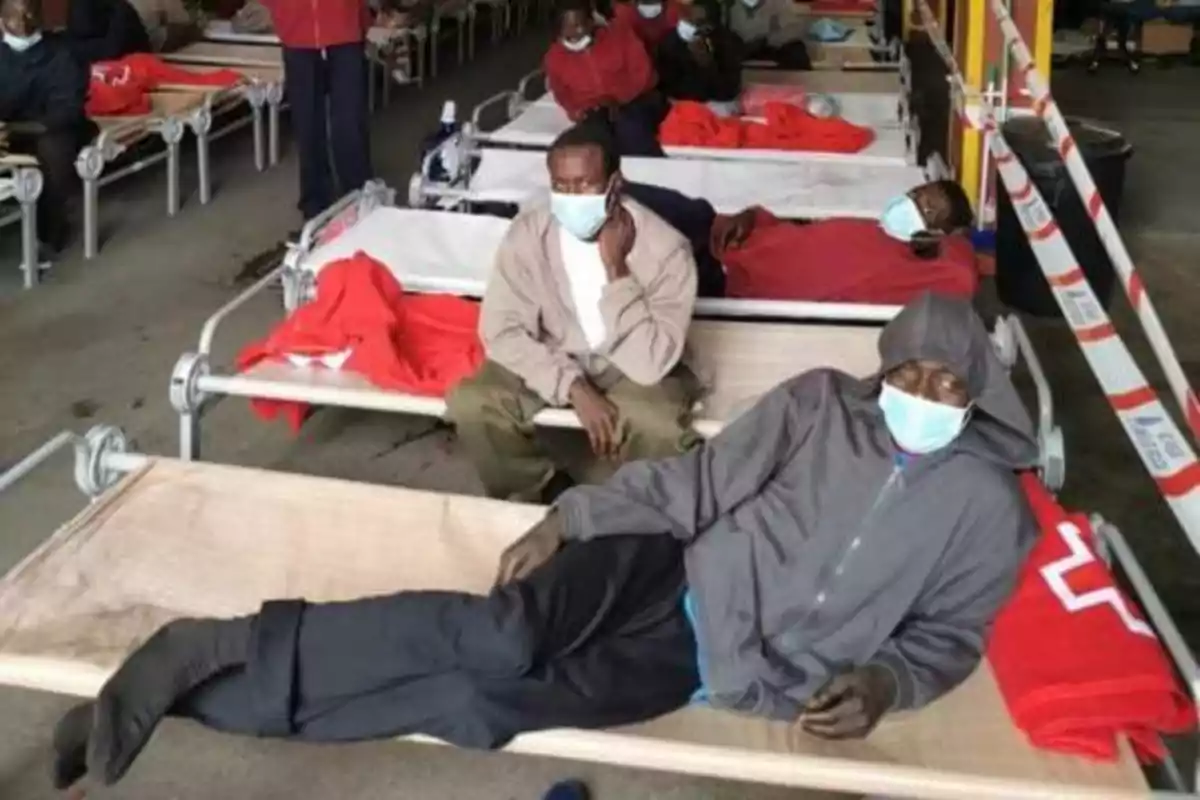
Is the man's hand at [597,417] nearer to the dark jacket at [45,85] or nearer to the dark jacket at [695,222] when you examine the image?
the dark jacket at [695,222]

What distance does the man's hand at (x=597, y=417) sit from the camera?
3221mm

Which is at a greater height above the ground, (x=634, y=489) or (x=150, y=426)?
(x=634, y=489)

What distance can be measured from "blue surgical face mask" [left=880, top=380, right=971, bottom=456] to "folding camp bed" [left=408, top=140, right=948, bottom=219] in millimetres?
2474

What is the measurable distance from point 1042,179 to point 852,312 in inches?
55.4

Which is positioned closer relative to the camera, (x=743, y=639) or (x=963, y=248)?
(x=743, y=639)

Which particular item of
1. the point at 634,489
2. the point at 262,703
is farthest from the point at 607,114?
the point at 262,703

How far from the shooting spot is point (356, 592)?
8.84 feet

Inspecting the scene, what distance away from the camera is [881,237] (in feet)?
14.1

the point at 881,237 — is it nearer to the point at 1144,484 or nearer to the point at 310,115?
the point at 1144,484

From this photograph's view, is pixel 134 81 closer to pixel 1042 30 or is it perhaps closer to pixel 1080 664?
pixel 1042 30

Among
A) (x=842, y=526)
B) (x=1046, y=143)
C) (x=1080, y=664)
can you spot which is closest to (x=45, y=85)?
(x=1046, y=143)

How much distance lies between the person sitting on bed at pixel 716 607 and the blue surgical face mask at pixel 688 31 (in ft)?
13.9

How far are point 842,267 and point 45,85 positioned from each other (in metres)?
2.86

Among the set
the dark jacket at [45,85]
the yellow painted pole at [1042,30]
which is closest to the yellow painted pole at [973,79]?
the yellow painted pole at [1042,30]
